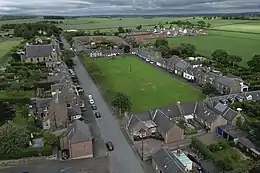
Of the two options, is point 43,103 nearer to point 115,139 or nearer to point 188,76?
point 115,139

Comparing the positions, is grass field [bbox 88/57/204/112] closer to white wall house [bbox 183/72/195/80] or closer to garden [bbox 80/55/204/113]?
garden [bbox 80/55/204/113]

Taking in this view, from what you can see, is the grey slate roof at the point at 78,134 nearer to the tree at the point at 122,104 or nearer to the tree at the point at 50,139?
the tree at the point at 50,139

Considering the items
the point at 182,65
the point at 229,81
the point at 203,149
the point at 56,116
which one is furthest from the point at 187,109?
the point at 182,65

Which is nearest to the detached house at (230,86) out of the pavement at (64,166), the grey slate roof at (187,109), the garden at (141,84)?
the garden at (141,84)

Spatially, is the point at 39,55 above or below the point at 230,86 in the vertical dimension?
above

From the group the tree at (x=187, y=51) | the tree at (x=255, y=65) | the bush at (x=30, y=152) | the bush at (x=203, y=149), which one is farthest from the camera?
the tree at (x=187, y=51)

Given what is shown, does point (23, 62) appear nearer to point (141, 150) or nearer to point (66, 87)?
point (66, 87)

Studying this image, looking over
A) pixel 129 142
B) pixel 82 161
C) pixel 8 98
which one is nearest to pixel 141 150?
pixel 129 142
